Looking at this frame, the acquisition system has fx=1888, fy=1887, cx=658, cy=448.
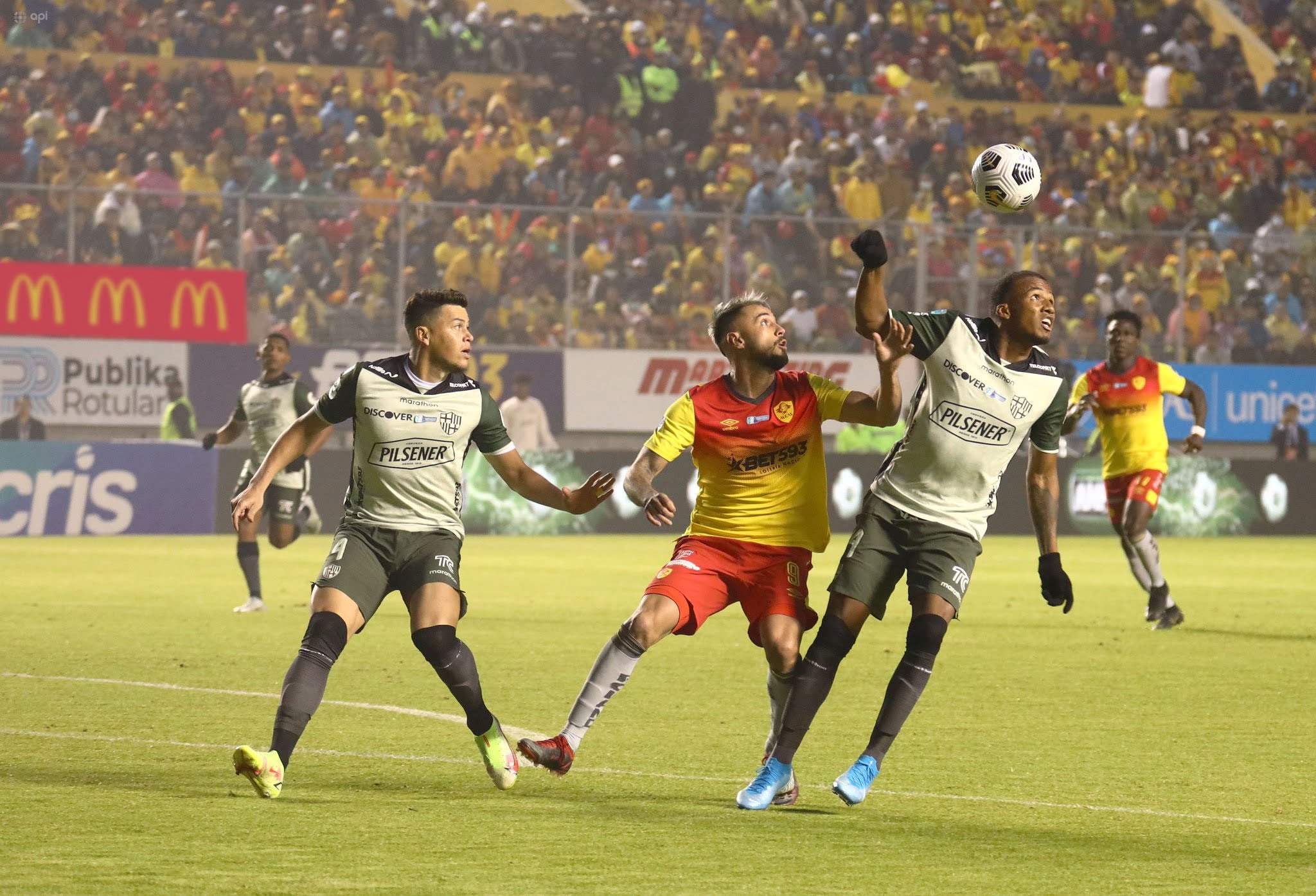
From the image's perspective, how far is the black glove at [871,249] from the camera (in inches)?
246

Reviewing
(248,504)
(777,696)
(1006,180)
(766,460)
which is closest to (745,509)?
(766,460)

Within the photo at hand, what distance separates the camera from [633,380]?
2578 cm

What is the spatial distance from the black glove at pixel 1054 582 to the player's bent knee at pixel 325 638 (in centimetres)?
255

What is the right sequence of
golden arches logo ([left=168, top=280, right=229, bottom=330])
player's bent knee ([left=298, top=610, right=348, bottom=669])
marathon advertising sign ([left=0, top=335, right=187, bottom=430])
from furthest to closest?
golden arches logo ([left=168, top=280, right=229, bottom=330]), marathon advertising sign ([left=0, top=335, right=187, bottom=430]), player's bent knee ([left=298, top=610, right=348, bottom=669])

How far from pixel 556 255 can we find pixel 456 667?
18.4 metres

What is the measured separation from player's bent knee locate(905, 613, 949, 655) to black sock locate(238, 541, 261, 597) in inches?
341

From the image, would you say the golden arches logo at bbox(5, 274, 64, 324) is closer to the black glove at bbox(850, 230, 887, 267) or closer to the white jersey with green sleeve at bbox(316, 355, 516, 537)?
the white jersey with green sleeve at bbox(316, 355, 516, 537)

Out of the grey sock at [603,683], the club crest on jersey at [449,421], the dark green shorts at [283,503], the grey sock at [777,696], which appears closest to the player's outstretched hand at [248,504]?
the club crest on jersey at [449,421]

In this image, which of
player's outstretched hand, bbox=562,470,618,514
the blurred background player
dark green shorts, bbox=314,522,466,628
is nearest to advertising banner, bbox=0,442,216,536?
the blurred background player

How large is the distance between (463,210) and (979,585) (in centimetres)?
922

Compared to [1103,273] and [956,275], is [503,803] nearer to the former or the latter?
[956,275]

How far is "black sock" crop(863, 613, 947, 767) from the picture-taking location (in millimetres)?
6719

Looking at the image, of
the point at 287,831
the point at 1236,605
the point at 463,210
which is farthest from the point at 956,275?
the point at 287,831

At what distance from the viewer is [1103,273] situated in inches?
1066
